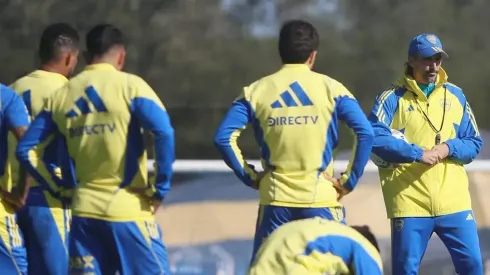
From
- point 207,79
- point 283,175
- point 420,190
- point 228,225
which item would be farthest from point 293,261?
point 207,79

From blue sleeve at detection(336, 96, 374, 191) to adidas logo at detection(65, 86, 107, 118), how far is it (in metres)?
1.19

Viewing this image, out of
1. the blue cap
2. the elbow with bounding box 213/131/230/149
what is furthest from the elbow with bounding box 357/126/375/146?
the blue cap

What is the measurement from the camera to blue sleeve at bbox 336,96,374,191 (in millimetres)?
5957

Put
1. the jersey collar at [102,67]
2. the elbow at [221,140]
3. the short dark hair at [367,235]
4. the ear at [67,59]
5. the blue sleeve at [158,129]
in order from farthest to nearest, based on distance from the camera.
Result: the ear at [67,59] < the elbow at [221,140] < the jersey collar at [102,67] < the blue sleeve at [158,129] < the short dark hair at [367,235]

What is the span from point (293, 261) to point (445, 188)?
2.24 meters

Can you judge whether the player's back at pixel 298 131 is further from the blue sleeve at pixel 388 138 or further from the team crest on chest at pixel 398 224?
the team crest on chest at pixel 398 224

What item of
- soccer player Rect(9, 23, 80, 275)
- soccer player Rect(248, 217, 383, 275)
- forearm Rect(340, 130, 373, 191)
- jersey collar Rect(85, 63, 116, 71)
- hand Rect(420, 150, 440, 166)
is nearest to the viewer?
soccer player Rect(248, 217, 383, 275)

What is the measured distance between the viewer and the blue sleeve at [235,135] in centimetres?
609

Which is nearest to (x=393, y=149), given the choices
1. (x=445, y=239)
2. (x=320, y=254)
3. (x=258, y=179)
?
(x=445, y=239)

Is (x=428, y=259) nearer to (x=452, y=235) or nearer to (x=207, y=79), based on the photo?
(x=452, y=235)

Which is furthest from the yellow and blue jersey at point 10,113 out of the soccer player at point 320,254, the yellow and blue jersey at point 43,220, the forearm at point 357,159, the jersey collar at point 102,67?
the soccer player at point 320,254

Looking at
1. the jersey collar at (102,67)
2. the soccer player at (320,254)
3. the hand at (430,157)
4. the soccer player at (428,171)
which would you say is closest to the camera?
the soccer player at (320,254)

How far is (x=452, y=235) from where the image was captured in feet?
22.2

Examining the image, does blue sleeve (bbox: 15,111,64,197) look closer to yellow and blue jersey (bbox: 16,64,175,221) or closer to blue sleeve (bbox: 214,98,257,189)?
yellow and blue jersey (bbox: 16,64,175,221)
